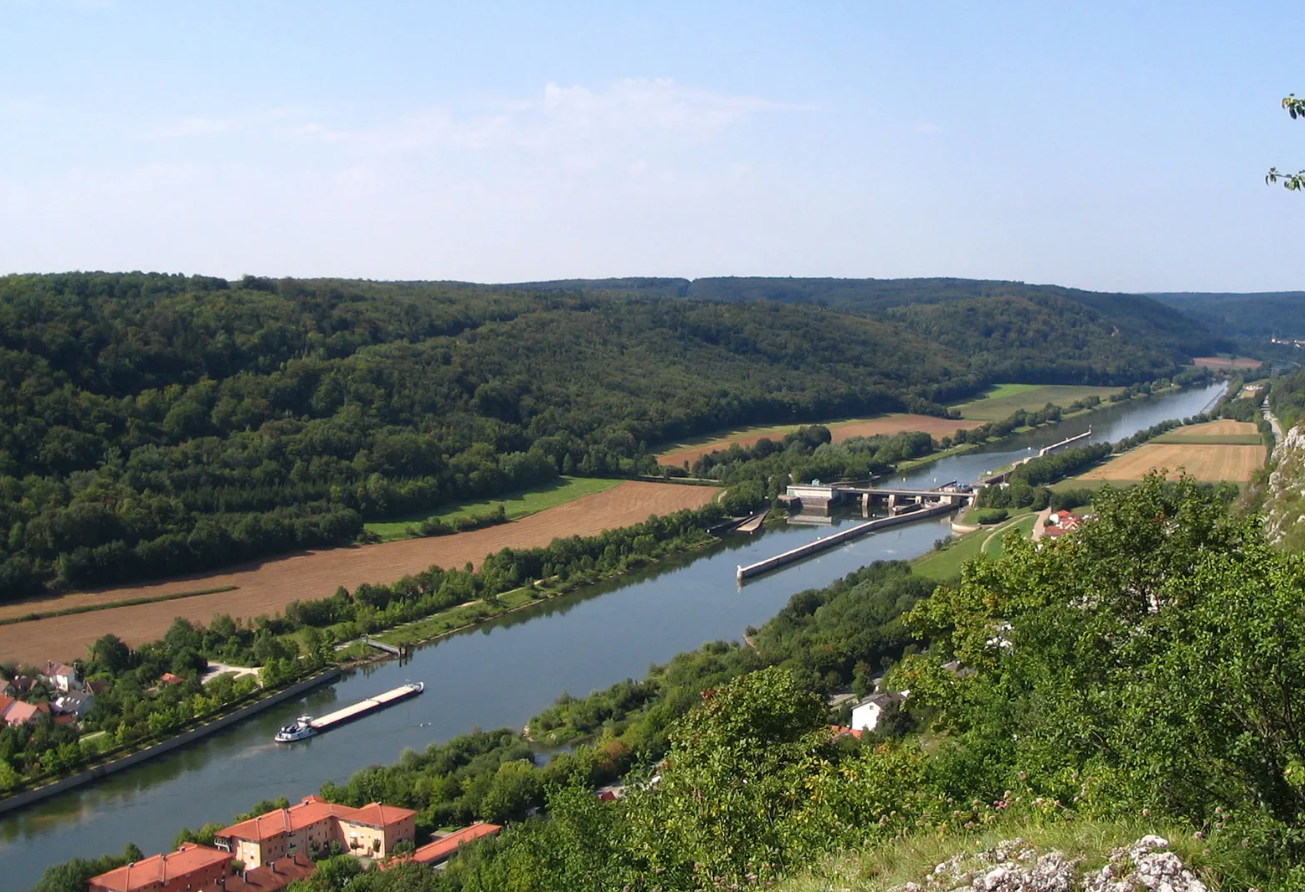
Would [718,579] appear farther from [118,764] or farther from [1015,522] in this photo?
[118,764]

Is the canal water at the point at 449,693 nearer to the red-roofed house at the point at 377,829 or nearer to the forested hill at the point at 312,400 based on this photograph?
the red-roofed house at the point at 377,829

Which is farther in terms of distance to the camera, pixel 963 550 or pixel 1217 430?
pixel 1217 430

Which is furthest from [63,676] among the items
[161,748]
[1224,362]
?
[1224,362]

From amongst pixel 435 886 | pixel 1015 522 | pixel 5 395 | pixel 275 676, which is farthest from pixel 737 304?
pixel 435 886

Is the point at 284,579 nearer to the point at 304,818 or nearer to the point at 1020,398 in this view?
the point at 304,818

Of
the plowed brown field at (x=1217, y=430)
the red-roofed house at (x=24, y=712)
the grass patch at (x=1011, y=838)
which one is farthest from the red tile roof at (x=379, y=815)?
the plowed brown field at (x=1217, y=430)

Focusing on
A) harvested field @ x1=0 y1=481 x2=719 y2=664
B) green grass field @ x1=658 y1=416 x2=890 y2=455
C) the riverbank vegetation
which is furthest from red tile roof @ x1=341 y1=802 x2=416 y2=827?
green grass field @ x1=658 y1=416 x2=890 y2=455

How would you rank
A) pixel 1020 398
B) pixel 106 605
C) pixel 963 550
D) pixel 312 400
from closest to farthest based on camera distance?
pixel 106 605
pixel 963 550
pixel 312 400
pixel 1020 398
